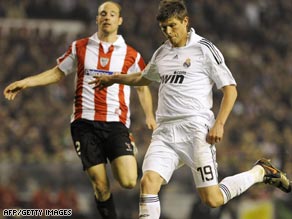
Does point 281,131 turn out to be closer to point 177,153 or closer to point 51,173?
point 51,173

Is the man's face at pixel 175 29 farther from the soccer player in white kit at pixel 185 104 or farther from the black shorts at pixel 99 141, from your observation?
the black shorts at pixel 99 141

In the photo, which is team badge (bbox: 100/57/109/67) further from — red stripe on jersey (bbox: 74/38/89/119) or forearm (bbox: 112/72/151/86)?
forearm (bbox: 112/72/151/86)

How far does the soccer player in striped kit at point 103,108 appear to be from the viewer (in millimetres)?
8297

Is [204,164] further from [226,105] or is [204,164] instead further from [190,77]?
[190,77]

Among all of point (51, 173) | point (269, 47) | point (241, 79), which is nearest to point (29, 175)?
point (51, 173)

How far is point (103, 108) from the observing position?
843 cm

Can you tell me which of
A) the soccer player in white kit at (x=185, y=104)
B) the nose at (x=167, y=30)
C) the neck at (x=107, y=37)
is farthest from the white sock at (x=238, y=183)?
the neck at (x=107, y=37)

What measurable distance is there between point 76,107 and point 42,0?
1148 centimetres

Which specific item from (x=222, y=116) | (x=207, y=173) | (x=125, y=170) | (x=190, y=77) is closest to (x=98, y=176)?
(x=125, y=170)

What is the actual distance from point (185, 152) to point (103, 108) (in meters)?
1.35

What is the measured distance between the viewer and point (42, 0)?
19.5 meters

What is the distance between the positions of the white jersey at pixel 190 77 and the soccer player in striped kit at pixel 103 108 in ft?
3.48

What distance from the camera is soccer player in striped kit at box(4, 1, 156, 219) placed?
8.30 metres

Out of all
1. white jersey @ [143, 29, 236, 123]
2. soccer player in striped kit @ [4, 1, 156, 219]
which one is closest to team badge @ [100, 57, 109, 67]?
soccer player in striped kit @ [4, 1, 156, 219]
